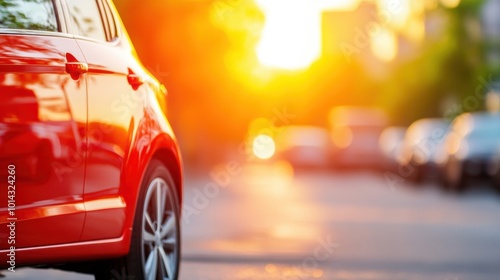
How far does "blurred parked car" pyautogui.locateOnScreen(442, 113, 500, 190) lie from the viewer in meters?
27.3

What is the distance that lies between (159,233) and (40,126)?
1.62 m

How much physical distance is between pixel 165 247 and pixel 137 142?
0.76 metres

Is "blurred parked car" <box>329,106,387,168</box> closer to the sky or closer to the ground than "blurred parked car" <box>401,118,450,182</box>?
closer to the ground

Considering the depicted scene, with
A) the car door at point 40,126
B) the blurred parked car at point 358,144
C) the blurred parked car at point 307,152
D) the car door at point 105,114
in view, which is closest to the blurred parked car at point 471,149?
the blurred parked car at point 358,144

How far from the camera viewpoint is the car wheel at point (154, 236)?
6.62 m

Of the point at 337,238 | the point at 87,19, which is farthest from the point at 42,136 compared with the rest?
the point at 337,238

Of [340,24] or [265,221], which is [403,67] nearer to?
[265,221]

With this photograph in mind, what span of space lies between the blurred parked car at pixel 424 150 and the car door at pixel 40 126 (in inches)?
1040

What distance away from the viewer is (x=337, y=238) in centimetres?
1441

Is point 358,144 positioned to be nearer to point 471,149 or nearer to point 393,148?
point 393,148

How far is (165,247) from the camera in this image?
720 centimetres

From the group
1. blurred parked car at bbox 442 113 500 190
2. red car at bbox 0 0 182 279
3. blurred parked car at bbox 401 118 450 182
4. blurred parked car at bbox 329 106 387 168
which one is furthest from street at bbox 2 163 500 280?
blurred parked car at bbox 329 106 387 168

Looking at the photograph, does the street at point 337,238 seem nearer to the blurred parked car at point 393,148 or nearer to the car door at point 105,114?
the car door at point 105,114

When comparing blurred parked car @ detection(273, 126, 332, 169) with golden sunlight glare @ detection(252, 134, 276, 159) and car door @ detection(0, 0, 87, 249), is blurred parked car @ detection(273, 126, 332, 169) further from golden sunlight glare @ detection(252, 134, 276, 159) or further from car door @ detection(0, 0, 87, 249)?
car door @ detection(0, 0, 87, 249)
